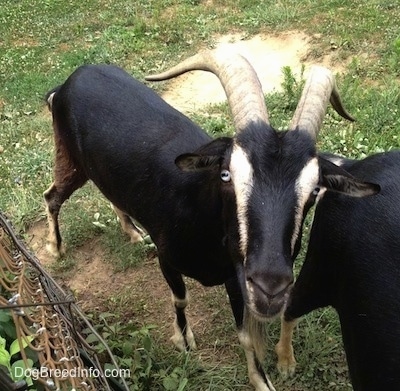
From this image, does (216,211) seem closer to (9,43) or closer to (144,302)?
(144,302)

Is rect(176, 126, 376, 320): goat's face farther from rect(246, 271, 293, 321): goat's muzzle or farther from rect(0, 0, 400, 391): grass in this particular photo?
rect(0, 0, 400, 391): grass

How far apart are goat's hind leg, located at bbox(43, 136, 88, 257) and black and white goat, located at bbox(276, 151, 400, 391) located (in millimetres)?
2373

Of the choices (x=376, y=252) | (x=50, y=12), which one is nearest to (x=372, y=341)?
(x=376, y=252)

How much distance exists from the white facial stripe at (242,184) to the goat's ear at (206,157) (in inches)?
7.6

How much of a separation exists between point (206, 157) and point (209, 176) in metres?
0.34

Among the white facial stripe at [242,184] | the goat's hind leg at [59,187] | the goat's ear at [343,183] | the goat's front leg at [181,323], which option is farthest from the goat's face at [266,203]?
the goat's hind leg at [59,187]

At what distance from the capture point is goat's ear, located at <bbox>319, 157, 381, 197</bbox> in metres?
2.75

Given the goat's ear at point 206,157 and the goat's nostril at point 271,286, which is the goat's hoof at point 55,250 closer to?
the goat's ear at point 206,157

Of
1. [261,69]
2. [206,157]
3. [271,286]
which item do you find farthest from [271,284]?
[261,69]

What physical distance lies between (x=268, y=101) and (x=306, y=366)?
3.60m

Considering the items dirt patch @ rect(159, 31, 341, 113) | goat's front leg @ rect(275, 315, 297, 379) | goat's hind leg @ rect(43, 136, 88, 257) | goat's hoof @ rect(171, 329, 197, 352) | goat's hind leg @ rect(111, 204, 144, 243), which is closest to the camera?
goat's front leg @ rect(275, 315, 297, 379)

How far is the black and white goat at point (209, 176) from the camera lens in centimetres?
270

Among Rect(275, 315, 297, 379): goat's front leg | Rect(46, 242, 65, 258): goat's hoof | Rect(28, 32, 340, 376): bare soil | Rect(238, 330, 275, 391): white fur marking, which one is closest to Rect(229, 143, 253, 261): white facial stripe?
Rect(238, 330, 275, 391): white fur marking

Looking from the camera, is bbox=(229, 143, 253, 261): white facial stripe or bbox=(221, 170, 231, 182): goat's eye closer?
bbox=(229, 143, 253, 261): white facial stripe
